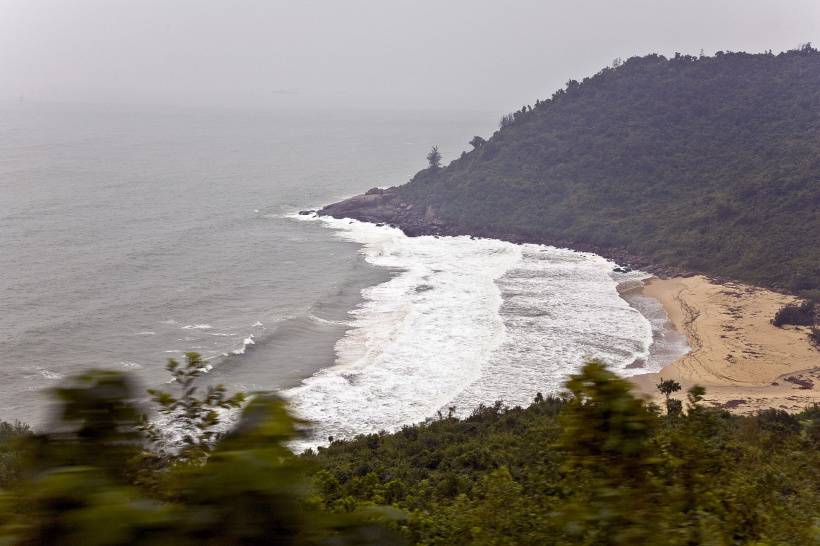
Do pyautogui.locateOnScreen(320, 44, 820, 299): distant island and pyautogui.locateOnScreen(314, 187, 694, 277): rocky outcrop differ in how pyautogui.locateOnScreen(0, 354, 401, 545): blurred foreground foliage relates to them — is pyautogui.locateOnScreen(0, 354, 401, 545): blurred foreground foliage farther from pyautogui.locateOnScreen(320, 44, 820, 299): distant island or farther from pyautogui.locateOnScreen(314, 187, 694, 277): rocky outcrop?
pyautogui.locateOnScreen(314, 187, 694, 277): rocky outcrop

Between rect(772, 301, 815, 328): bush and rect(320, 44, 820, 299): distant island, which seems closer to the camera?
rect(772, 301, 815, 328): bush

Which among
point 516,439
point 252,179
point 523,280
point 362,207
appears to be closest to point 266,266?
point 523,280

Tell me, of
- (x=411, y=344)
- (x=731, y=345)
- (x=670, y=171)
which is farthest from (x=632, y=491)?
(x=670, y=171)

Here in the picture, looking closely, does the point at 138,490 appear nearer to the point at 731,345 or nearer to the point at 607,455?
the point at 607,455

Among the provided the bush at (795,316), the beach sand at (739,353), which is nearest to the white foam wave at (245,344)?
the beach sand at (739,353)

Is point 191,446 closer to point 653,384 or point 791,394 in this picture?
point 653,384

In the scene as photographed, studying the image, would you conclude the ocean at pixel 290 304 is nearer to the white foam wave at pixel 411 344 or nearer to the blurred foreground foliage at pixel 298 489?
the white foam wave at pixel 411 344

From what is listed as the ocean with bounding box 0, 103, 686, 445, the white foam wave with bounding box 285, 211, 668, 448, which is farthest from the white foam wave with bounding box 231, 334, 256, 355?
the white foam wave with bounding box 285, 211, 668, 448
